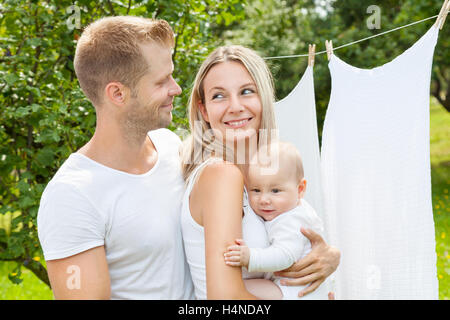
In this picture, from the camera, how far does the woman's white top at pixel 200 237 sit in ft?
5.09

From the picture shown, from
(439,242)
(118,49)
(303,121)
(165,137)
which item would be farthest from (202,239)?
(439,242)

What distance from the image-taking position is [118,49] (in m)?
1.58

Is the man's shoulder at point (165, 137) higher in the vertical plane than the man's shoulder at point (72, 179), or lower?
higher

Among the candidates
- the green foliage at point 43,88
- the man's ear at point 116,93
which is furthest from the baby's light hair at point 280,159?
the green foliage at point 43,88

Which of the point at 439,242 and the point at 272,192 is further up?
the point at 439,242

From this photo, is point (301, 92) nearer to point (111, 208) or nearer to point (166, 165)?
point (166, 165)

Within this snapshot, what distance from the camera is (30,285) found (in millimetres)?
4844

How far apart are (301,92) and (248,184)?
0.91m

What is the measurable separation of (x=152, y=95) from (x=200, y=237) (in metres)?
0.44

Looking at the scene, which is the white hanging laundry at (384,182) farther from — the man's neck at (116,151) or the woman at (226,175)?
the man's neck at (116,151)

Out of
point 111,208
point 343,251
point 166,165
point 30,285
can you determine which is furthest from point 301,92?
point 30,285

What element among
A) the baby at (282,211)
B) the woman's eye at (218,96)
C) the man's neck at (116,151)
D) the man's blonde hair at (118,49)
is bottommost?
the baby at (282,211)

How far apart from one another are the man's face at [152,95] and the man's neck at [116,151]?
0.13 feet

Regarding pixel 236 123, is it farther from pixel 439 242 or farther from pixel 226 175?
pixel 439 242
